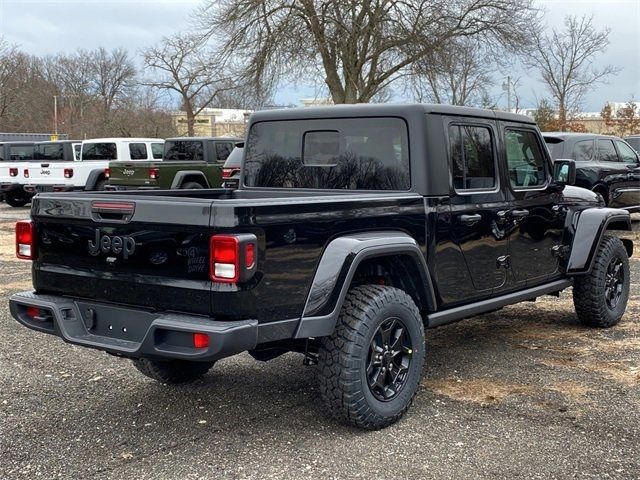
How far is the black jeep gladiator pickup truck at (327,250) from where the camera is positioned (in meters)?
3.48

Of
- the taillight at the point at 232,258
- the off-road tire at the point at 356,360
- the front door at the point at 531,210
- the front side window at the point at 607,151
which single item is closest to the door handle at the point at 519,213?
the front door at the point at 531,210

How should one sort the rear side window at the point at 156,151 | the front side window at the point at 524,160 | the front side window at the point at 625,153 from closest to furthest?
1. the front side window at the point at 524,160
2. the front side window at the point at 625,153
3. the rear side window at the point at 156,151

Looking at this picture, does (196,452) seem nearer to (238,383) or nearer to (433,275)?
(238,383)

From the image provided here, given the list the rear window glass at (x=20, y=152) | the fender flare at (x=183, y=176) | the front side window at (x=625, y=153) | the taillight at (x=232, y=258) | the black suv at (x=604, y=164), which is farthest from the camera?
the rear window glass at (x=20, y=152)

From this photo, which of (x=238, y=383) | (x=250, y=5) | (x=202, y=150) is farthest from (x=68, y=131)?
(x=238, y=383)

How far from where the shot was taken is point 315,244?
147 inches

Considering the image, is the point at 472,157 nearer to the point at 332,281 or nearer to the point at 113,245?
the point at 332,281

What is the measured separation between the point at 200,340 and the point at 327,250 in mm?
807

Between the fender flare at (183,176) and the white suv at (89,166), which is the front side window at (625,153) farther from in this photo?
the white suv at (89,166)

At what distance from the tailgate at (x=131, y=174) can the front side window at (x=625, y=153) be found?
8.70 m

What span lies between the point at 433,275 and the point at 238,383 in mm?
1506

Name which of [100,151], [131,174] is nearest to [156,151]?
[100,151]

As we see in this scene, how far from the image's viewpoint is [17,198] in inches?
790

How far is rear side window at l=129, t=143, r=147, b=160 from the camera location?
1919cm
